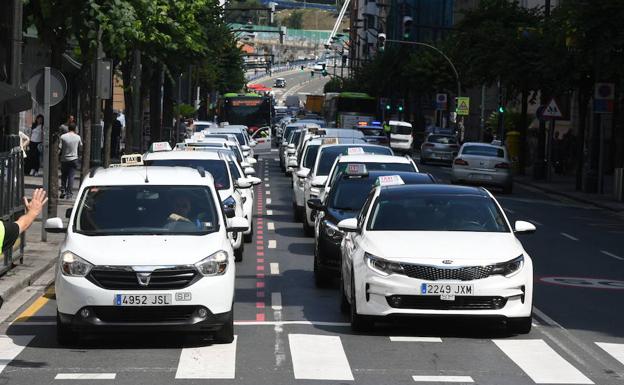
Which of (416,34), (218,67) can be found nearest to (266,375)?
(218,67)

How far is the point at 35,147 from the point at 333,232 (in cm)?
2482

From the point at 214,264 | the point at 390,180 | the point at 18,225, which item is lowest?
the point at 214,264

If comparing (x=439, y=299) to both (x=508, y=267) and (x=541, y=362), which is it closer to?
(x=508, y=267)

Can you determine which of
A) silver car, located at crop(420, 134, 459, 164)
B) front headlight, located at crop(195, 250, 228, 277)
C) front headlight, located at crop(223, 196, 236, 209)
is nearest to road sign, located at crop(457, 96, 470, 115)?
silver car, located at crop(420, 134, 459, 164)

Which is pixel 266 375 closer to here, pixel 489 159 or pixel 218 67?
pixel 489 159

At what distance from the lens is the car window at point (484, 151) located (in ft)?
157

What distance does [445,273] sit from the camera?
540 inches

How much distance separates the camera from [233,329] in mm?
13945

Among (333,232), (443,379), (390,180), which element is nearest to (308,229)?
(333,232)

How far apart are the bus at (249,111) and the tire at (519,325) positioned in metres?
70.9

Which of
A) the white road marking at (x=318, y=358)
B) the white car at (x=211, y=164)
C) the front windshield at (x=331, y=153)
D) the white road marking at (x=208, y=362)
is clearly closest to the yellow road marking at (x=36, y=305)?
the white road marking at (x=208, y=362)

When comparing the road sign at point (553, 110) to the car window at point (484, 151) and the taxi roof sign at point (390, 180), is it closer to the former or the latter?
the car window at point (484, 151)

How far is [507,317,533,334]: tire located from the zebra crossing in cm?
17

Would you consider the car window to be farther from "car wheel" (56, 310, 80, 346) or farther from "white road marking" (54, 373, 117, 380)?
"white road marking" (54, 373, 117, 380)
